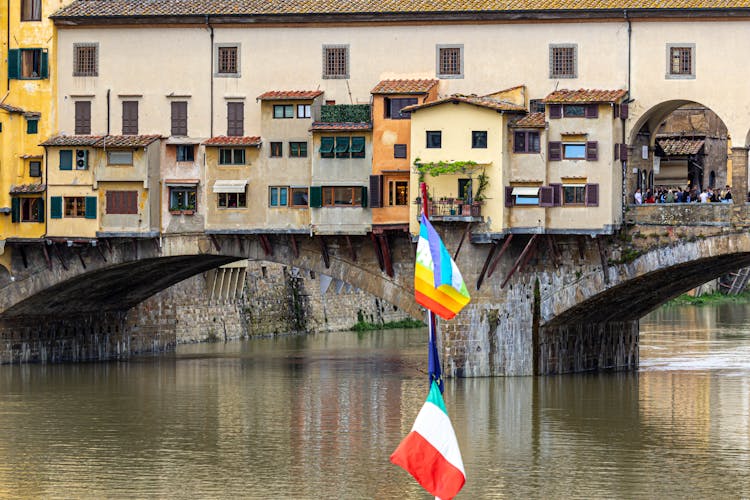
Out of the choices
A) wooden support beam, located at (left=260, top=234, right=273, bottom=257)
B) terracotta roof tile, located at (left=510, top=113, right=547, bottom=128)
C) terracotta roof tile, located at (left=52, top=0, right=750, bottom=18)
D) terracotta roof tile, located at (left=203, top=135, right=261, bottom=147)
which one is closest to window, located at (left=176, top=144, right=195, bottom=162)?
terracotta roof tile, located at (left=203, top=135, right=261, bottom=147)

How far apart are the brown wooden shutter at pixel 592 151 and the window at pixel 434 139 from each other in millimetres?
4710

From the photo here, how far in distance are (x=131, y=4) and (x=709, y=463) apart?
2902 centimetres

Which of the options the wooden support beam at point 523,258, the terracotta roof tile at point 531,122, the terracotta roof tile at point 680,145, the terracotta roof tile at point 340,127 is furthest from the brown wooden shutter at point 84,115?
the terracotta roof tile at point 680,145

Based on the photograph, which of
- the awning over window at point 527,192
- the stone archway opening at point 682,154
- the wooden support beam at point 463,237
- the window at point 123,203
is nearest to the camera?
the awning over window at point 527,192

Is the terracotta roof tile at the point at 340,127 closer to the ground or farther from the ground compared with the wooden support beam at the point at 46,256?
farther from the ground

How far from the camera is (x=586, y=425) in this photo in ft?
164

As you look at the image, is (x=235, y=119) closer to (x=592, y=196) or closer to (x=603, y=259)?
(x=592, y=196)

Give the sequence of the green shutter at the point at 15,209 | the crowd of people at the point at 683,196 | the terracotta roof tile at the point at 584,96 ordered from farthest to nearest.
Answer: the green shutter at the point at 15,209 → the crowd of people at the point at 683,196 → the terracotta roof tile at the point at 584,96

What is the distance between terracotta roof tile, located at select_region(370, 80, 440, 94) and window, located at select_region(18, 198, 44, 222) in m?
12.9

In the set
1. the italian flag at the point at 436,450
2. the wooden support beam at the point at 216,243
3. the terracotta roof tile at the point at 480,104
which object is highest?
the terracotta roof tile at the point at 480,104

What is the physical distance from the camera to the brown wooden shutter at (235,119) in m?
62.4

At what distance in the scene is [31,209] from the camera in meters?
64.3

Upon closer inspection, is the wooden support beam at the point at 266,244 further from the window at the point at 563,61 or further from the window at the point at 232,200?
the window at the point at 563,61

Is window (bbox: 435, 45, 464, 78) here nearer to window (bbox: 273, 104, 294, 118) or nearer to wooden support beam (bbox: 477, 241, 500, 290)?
window (bbox: 273, 104, 294, 118)
